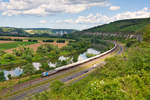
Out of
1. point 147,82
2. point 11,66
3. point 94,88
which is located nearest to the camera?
point 94,88

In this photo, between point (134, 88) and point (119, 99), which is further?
point (134, 88)

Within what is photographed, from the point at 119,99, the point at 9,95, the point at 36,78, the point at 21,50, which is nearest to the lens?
the point at 119,99

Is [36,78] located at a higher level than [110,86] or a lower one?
lower

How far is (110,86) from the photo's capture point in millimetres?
14109

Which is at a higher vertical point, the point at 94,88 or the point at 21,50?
the point at 94,88

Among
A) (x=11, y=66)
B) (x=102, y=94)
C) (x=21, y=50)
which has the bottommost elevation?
(x=11, y=66)

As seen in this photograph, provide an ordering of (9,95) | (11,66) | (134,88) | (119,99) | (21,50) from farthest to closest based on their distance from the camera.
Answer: (21,50), (11,66), (9,95), (134,88), (119,99)

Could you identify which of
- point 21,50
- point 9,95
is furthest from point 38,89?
point 21,50

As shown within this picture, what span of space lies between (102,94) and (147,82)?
10.1m

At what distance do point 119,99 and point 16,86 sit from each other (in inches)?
1591

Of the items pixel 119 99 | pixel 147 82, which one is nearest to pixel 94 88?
pixel 119 99

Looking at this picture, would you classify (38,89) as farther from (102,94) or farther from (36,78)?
(102,94)

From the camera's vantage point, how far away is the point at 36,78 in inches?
1975

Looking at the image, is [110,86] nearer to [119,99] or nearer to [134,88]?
[119,99]
